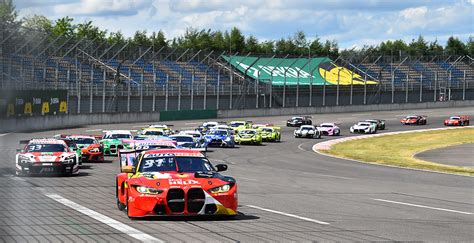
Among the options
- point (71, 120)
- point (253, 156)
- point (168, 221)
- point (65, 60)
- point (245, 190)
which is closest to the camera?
point (168, 221)

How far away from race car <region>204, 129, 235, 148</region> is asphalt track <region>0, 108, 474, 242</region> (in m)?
17.8

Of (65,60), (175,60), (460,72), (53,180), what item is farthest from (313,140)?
(460,72)

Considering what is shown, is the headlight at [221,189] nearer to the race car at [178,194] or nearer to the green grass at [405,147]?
the race car at [178,194]

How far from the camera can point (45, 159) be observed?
25000 millimetres

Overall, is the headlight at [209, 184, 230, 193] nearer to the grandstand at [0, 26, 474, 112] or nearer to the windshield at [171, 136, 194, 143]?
the windshield at [171, 136, 194, 143]

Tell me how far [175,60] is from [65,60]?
32441mm

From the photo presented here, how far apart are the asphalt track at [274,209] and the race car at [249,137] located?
2229 cm

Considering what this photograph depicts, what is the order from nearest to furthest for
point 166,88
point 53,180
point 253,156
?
1. point 53,180
2. point 253,156
3. point 166,88

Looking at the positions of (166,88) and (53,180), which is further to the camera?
(166,88)

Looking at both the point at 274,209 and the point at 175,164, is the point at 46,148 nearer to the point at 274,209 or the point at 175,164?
the point at 274,209

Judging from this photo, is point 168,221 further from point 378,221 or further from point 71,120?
point 71,120

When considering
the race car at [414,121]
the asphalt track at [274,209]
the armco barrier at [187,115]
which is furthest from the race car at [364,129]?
the asphalt track at [274,209]

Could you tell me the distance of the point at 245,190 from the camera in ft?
70.0

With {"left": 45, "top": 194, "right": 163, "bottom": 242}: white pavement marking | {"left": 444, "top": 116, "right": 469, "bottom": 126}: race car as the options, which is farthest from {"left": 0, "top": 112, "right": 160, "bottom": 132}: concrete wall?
{"left": 45, "top": 194, "right": 163, "bottom": 242}: white pavement marking
